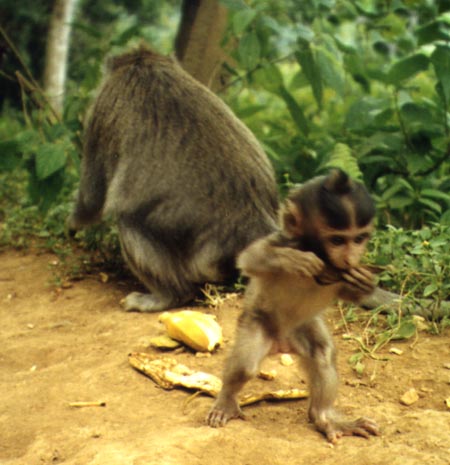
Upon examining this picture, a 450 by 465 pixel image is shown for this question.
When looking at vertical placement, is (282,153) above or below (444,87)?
below

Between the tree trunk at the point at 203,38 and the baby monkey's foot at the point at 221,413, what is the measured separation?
12.8 ft

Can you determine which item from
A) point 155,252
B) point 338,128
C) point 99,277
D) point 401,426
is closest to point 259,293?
point 401,426

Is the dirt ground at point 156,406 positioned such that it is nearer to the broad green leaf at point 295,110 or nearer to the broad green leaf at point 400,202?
the broad green leaf at point 400,202

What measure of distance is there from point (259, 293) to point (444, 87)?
9.05 ft

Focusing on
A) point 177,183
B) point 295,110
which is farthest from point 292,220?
point 295,110

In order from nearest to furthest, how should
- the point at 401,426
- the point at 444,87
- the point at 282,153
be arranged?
the point at 401,426 < the point at 444,87 < the point at 282,153

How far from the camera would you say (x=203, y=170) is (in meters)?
5.05

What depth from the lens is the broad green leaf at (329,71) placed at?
5.59m

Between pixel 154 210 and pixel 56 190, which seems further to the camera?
pixel 56 190

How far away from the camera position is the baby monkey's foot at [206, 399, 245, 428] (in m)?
3.29

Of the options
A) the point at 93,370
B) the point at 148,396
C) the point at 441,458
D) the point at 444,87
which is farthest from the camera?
the point at 444,87

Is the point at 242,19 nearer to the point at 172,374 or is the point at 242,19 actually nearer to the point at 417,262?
the point at 417,262

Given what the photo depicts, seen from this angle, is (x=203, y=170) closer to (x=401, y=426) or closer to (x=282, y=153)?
(x=282, y=153)

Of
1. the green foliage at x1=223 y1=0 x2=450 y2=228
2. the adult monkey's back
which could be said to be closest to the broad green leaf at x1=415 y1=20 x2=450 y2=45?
the green foliage at x1=223 y1=0 x2=450 y2=228
